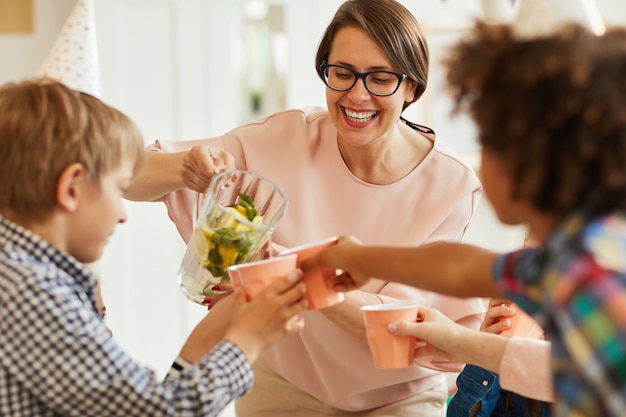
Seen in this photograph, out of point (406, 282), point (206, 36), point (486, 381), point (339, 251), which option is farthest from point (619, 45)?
point (206, 36)

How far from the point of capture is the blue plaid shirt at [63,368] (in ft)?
3.57

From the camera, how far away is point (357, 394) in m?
1.89

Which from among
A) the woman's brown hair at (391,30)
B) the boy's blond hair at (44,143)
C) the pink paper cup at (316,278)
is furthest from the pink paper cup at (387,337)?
the woman's brown hair at (391,30)

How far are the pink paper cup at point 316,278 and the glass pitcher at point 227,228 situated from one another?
8cm

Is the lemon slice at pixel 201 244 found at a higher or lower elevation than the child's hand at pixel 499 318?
higher

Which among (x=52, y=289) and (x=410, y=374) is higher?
(x=52, y=289)

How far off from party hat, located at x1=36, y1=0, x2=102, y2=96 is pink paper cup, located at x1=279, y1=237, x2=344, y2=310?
898 millimetres

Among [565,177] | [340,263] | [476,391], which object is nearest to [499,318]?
[476,391]

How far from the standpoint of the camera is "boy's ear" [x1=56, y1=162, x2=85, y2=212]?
3.84ft

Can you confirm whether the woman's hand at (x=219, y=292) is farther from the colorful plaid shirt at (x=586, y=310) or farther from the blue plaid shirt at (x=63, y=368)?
the colorful plaid shirt at (x=586, y=310)

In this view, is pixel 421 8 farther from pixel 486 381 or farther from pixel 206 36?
pixel 486 381

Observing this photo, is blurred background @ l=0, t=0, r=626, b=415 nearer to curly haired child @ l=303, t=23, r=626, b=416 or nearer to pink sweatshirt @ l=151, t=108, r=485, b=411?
pink sweatshirt @ l=151, t=108, r=485, b=411

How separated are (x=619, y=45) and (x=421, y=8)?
105 inches

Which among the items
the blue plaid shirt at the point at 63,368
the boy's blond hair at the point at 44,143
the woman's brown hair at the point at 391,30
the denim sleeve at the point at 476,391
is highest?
the woman's brown hair at the point at 391,30
